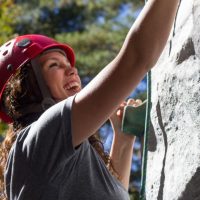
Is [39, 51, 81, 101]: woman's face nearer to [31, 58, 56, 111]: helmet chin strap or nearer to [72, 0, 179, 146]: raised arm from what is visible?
[31, 58, 56, 111]: helmet chin strap

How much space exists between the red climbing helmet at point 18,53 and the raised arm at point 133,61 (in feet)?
3.03

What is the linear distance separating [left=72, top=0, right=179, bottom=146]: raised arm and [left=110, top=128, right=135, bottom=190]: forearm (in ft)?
3.17

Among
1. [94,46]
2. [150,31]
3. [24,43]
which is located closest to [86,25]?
[94,46]

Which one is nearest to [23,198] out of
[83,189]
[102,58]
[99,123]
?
[83,189]

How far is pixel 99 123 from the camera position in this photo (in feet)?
7.13

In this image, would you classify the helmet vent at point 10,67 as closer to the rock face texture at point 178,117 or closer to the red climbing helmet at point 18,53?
the red climbing helmet at point 18,53

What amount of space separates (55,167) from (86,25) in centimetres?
1898

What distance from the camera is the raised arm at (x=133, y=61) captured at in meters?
2.10

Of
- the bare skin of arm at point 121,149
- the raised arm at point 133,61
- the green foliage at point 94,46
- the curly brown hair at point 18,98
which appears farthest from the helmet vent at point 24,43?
the green foliage at point 94,46

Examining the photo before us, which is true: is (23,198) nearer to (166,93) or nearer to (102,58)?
(166,93)

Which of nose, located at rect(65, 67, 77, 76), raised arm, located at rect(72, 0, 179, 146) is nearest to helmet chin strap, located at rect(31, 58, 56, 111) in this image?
nose, located at rect(65, 67, 77, 76)

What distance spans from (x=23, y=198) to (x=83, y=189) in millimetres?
225

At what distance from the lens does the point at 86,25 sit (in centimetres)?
2112

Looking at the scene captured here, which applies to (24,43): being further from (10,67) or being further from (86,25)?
(86,25)
